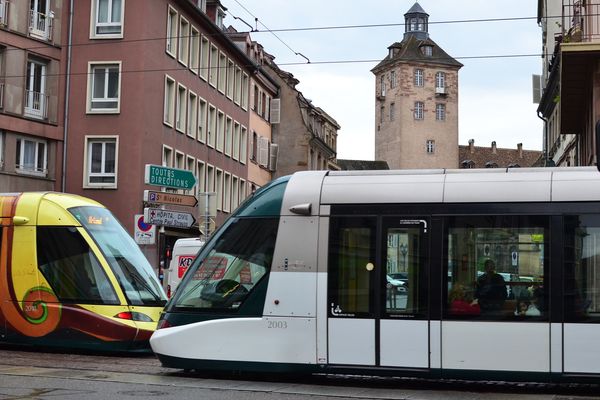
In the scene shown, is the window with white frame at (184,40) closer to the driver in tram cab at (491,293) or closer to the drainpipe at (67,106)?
the drainpipe at (67,106)

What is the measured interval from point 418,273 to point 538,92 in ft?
159

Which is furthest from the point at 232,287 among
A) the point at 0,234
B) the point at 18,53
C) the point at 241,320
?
the point at 18,53

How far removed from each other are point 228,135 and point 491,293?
42.0 metres

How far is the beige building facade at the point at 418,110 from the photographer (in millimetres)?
122000

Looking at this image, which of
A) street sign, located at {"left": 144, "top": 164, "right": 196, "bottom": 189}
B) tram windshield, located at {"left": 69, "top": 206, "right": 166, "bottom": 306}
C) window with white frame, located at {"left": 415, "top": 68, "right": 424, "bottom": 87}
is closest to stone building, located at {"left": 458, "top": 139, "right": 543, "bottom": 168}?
window with white frame, located at {"left": 415, "top": 68, "right": 424, "bottom": 87}

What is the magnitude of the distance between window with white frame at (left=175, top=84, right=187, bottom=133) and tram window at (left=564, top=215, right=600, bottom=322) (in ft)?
109

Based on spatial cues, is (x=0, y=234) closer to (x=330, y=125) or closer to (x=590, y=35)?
(x=590, y=35)

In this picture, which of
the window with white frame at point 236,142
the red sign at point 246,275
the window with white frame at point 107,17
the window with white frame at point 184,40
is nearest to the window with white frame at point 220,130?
the window with white frame at point 236,142

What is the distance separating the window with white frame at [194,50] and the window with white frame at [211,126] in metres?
2.90

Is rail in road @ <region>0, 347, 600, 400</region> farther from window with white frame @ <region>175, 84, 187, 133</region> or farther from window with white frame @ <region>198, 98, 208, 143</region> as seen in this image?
window with white frame @ <region>198, 98, 208, 143</region>

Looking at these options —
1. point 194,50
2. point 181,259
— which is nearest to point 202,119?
point 194,50

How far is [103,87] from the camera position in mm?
40312

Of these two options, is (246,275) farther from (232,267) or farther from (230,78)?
(230,78)

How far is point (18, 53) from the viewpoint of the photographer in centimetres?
3747
